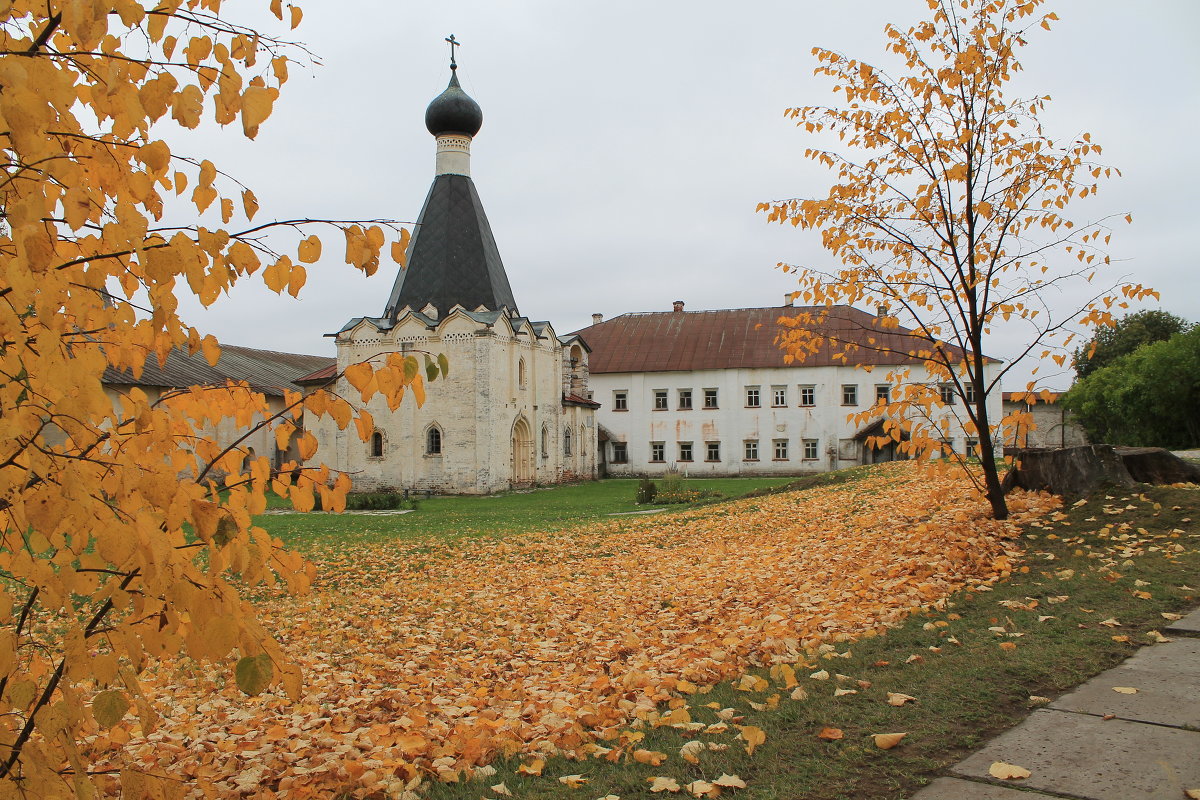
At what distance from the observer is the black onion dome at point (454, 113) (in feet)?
101

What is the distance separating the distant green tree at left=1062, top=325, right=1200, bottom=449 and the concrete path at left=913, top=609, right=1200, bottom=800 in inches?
1335

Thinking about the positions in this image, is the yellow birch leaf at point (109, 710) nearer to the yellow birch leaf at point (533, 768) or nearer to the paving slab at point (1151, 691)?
the yellow birch leaf at point (533, 768)

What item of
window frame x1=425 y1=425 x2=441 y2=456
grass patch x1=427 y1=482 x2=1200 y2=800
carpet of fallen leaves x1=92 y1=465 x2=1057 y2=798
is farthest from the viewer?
window frame x1=425 y1=425 x2=441 y2=456

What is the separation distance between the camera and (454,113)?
3103 cm

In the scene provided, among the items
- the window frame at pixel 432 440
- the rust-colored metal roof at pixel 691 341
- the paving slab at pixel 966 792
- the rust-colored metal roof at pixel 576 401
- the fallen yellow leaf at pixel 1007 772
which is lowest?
the paving slab at pixel 966 792

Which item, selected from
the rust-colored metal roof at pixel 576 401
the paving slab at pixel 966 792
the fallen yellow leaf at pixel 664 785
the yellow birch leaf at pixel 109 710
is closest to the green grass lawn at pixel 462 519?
the rust-colored metal roof at pixel 576 401

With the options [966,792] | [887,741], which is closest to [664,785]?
[887,741]

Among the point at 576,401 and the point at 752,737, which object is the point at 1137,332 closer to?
the point at 576,401

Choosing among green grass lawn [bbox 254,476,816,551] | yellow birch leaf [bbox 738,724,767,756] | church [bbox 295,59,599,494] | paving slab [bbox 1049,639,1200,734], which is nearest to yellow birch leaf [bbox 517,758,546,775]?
yellow birch leaf [bbox 738,724,767,756]

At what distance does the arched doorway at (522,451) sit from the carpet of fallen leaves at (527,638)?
19.0 metres

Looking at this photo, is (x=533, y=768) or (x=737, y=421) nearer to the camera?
(x=533, y=768)

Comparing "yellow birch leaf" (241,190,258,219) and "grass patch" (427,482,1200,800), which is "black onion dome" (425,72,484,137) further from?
"yellow birch leaf" (241,190,258,219)

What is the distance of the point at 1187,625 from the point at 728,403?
123 feet

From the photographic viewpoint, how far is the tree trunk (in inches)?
350
